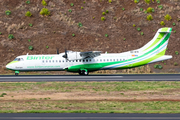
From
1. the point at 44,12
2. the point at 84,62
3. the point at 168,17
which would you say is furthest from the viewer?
the point at 168,17

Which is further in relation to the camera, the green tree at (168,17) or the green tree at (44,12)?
the green tree at (168,17)

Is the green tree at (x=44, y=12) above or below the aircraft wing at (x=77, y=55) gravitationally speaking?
above

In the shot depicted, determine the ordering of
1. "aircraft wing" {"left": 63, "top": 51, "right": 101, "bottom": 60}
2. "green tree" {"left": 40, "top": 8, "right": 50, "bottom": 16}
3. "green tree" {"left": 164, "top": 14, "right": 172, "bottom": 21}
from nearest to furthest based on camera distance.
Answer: "aircraft wing" {"left": 63, "top": 51, "right": 101, "bottom": 60} → "green tree" {"left": 40, "top": 8, "right": 50, "bottom": 16} → "green tree" {"left": 164, "top": 14, "right": 172, "bottom": 21}

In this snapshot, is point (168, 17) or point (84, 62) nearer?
point (84, 62)

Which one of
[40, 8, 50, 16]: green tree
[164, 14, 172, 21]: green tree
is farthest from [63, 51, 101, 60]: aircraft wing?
[164, 14, 172, 21]: green tree

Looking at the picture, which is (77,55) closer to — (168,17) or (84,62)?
(84,62)
